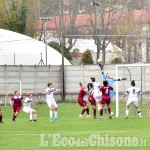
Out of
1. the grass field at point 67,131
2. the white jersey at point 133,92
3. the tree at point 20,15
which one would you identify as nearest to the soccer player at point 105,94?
the white jersey at point 133,92

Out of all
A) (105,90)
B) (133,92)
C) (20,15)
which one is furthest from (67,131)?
(20,15)

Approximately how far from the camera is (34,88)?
5547cm

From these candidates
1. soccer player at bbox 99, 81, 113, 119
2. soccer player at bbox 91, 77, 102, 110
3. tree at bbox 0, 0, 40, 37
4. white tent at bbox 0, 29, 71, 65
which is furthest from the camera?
tree at bbox 0, 0, 40, 37

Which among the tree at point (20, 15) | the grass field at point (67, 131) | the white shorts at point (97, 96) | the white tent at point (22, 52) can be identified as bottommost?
the grass field at point (67, 131)

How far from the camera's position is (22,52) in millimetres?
76750

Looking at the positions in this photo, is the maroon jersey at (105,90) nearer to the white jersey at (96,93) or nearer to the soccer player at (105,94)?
the soccer player at (105,94)

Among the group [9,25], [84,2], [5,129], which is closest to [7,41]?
[9,25]

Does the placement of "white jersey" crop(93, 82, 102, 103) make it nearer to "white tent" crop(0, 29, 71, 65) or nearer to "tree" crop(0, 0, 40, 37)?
"white tent" crop(0, 29, 71, 65)

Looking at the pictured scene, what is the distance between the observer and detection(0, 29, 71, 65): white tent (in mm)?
72750

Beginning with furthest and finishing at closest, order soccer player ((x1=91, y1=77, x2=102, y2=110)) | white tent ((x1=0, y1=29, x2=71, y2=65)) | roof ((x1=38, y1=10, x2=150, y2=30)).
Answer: roof ((x1=38, y1=10, x2=150, y2=30)) < white tent ((x1=0, y1=29, x2=71, y2=65)) < soccer player ((x1=91, y1=77, x2=102, y2=110))

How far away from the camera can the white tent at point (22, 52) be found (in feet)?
239

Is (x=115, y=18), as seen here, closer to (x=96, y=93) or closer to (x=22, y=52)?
(x=22, y=52)

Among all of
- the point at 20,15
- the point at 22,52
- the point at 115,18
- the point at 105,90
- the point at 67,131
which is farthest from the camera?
the point at 115,18

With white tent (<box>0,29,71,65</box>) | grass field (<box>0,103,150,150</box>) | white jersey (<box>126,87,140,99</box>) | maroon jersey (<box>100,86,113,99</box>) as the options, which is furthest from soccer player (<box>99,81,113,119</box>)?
white tent (<box>0,29,71,65</box>)
